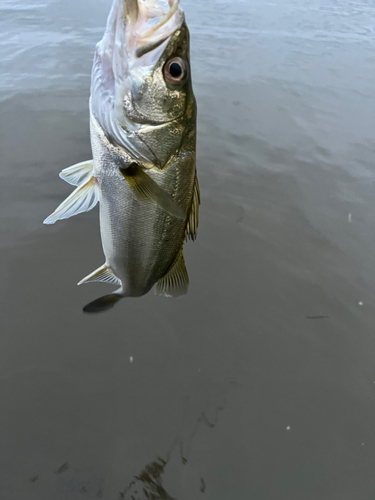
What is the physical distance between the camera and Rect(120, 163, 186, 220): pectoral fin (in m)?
1.42

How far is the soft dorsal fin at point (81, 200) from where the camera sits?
1.61 metres

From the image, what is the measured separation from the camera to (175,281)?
1.82 m

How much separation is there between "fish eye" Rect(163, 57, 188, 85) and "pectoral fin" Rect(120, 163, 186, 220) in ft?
1.25

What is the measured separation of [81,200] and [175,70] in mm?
780

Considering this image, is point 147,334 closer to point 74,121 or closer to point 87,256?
point 87,256

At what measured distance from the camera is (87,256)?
11.2 feet

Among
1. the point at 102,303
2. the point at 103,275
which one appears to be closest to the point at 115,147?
the point at 103,275

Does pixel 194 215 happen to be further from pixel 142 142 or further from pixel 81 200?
pixel 81 200

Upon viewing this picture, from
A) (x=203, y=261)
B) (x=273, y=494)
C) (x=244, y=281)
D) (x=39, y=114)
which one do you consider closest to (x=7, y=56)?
(x=39, y=114)

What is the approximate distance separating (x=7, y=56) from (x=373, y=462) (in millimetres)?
10004

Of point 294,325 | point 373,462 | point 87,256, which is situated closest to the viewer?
point 373,462

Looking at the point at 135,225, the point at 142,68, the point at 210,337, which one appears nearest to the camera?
the point at 142,68

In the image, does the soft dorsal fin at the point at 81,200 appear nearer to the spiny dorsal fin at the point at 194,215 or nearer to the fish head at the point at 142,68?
the fish head at the point at 142,68

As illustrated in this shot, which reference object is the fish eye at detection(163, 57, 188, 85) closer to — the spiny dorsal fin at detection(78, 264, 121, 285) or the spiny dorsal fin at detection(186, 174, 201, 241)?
the spiny dorsal fin at detection(186, 174, 201, 241)
